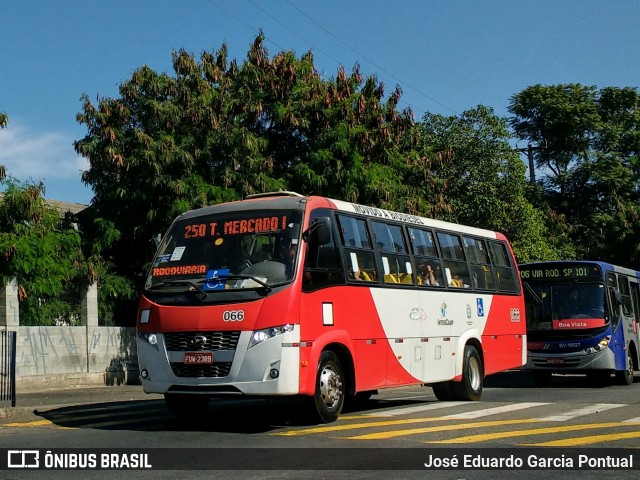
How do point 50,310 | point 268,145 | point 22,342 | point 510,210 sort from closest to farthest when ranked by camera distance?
point 22,342
point 50,310
point 268,145
point 510,210

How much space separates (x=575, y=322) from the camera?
2217cm

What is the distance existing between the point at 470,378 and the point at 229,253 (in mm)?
6109

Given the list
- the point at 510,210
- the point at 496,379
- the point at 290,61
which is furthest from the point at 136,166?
the point at 510,210

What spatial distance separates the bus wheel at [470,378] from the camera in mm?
16172

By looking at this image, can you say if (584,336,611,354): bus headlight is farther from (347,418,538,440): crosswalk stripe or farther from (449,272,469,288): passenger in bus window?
(347,418,538,440): crosswalk stripe

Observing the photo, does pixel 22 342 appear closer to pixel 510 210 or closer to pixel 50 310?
pixel 50 310

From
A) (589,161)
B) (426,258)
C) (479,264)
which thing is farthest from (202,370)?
(589,161)

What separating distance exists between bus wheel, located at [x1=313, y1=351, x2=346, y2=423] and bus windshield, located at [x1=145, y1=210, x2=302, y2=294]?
1376 millimetres

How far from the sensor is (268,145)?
27.7 meters


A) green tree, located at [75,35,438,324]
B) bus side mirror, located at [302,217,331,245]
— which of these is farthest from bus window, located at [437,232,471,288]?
green tree, located at [75,35,438,324]

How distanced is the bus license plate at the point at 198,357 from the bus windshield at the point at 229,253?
2.61 ft

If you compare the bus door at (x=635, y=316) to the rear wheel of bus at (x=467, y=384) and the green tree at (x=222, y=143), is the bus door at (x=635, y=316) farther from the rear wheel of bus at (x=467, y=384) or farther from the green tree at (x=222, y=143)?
the rear wheel of bus at (x=467, y=384)

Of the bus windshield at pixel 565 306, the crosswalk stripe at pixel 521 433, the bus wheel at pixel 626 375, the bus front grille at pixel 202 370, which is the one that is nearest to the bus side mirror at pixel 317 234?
A: the bus front grille at pixel 202 370

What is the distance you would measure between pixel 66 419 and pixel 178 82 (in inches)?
649
